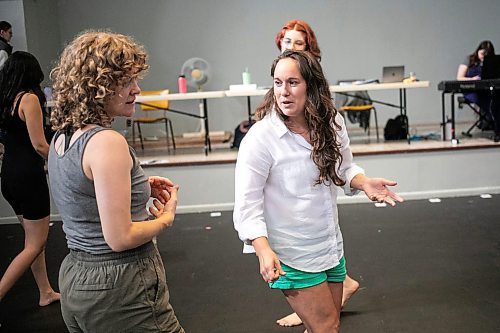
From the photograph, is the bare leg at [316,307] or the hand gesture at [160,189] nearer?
the hand gesture at [160,189]

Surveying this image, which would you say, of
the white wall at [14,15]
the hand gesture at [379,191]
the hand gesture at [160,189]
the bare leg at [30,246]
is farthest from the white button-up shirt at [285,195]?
the white wall at [14,15]

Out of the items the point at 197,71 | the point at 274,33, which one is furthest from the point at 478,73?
the point at 197,71

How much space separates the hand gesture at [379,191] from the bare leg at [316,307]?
33 cm

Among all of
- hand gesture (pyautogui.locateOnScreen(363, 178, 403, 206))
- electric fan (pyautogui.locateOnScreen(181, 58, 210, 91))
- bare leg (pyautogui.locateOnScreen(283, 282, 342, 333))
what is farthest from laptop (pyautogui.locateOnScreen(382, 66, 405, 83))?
bare leg (pyautogui.locateOnScreen(283, 282, 342, 333))

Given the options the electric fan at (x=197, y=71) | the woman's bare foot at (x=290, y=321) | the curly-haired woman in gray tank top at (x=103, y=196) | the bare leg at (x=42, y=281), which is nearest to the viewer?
the curly-haired woman in gray tank top at (x=103, y=196)

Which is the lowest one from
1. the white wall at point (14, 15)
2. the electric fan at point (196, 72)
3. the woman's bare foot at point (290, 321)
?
the woman's bare foot at point (290, 321)

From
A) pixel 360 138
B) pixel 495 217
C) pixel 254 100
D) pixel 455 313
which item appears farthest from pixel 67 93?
pixel 254 100

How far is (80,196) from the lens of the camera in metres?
1.51

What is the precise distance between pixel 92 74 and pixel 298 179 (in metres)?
0.78

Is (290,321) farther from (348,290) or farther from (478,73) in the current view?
(478,73)

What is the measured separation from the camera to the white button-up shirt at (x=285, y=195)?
1.94m

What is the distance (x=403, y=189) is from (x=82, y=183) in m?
4.55

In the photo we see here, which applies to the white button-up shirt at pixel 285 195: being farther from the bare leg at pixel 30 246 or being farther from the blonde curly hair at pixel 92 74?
the bare leg at pixel 30 246

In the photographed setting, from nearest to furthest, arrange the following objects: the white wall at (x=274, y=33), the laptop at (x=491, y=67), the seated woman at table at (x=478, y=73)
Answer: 1. the laptop at (x=491, y=67)
2. the seated woman at table at (x=478, y=73)
3. the white wall at (x=274, y=33)
